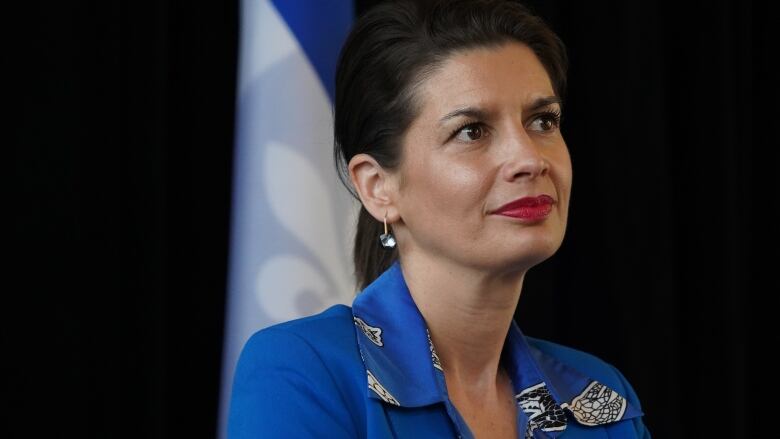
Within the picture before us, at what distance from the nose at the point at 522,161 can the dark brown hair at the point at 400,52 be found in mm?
170

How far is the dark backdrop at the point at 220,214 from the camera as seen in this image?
216 centimetres

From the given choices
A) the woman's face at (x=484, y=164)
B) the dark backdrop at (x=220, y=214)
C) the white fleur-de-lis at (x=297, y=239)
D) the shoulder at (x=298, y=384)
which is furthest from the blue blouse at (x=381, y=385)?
the dark backdrop at (x=220, y=214)

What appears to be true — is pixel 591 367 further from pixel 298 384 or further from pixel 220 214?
pixel 220 214

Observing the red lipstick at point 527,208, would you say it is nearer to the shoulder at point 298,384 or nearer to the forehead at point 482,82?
the forehead at point 482,82

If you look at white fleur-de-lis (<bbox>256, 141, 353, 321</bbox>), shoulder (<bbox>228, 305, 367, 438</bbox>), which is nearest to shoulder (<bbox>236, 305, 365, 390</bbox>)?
shoulder (<bbox>228, 305, 367, 438</bbox>)

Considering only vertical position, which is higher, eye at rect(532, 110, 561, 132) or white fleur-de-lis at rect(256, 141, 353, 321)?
eye at rect(532, 110, 561, 132)

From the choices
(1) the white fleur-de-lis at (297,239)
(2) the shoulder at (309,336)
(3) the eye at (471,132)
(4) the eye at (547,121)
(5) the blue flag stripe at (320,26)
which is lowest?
(2) the shoulder at (309,336)

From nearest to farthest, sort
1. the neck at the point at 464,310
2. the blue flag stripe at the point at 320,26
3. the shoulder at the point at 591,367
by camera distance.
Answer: the neck at the point at 464,310, the shoulder at the point at 591,367, the blue flag stripe at the point at 320,26

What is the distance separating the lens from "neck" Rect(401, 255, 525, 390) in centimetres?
171

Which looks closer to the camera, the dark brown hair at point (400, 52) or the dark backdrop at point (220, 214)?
the dark brown hair at point (400, 52)

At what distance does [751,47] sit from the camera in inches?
116

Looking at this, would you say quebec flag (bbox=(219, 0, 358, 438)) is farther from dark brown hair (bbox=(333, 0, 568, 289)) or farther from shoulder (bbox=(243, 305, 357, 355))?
shoulder (bbox=(243, 305, 357, 355))

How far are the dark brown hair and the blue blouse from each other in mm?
177

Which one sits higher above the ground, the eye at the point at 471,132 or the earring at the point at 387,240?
the eye at the point at 471,132
